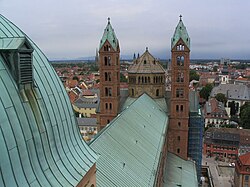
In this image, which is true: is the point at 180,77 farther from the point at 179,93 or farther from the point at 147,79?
the point at 147,79

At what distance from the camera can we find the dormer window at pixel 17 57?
33.6 ft

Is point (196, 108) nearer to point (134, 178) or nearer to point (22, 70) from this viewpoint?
point (134, 178)

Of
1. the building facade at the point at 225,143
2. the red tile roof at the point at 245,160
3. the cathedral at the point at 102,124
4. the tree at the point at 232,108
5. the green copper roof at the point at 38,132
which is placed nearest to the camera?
the green copper roof at the point at 38,132

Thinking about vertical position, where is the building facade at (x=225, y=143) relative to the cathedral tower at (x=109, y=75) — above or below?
below

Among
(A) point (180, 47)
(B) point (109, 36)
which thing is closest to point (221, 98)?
(A) point (180, 47)

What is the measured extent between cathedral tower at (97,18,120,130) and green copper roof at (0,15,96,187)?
33.7 metres

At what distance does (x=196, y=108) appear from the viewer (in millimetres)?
49781

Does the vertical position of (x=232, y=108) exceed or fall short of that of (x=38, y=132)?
it falls short

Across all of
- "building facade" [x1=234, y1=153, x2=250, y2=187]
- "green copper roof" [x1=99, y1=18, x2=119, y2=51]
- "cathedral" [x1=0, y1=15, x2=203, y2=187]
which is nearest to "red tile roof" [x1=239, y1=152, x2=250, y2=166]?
"building facade" [x1=234, y1=153, x2=250, y2=187]

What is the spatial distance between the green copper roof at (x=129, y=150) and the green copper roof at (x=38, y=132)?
7.10 metres

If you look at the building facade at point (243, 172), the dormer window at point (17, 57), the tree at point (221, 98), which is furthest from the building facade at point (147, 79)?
the tree at point (221, 98)

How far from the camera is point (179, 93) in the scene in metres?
46.8

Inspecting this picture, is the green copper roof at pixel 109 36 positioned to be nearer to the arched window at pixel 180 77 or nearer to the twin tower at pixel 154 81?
the twin tower at pixel 154 81

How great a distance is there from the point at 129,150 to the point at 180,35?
79.5 ft
